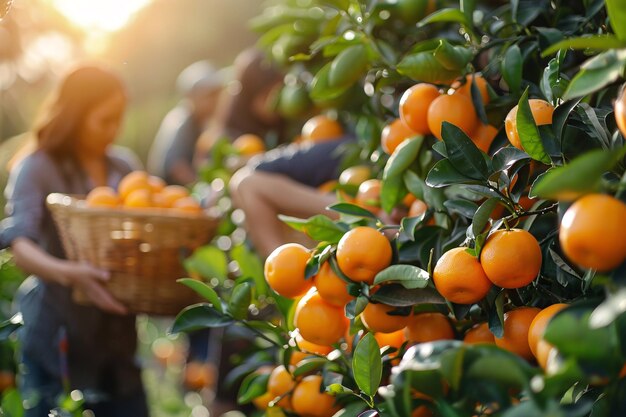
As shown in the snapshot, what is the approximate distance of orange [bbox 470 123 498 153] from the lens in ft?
3.24

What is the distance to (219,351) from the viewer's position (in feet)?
7.57

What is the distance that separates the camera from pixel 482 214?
816mm

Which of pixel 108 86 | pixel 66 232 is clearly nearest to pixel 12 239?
pixel 66 232

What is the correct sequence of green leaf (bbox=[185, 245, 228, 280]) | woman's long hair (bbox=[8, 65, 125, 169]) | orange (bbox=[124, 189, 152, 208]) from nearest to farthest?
green leaf (bbox=[185, 245, 228, 280]) < orange (bbox=[124, 189, 152, 208]) < woman's long hair (bbox=[8, 65, 125, 169])

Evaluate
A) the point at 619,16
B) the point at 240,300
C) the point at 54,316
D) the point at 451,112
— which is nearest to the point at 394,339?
the point at 240,300

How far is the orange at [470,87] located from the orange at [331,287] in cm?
32

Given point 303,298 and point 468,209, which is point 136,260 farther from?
point 468,209

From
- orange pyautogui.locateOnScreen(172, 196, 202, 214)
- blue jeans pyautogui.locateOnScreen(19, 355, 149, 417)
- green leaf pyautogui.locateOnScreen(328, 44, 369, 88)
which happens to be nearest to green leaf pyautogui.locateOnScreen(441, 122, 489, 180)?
green leaf pyautogui.locateOnScreen(328, 44, 369, 88)

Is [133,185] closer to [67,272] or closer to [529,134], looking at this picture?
[67,272]

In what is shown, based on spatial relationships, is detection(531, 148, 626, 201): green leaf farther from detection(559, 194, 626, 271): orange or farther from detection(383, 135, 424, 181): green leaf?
detection(383, 135, 424, 181): green leaf

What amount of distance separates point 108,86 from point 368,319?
1472 mm

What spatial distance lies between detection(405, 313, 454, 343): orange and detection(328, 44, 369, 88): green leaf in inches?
16.3

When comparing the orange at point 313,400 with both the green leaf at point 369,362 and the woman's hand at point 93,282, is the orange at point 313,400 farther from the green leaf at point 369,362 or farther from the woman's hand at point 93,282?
the woman's hand at point 93,282

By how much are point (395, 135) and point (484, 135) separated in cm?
17
